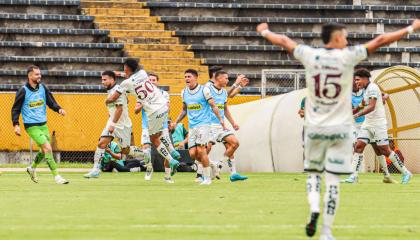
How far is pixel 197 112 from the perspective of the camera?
23.3 metres

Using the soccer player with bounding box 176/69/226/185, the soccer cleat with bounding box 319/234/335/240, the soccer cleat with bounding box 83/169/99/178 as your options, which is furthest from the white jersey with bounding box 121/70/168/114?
the soccer cleat with bounding box 319/234/335/240

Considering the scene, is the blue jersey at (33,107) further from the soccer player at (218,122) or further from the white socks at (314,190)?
the white socks at (314,190)

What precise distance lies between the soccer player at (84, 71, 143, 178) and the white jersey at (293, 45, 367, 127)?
1049 cm

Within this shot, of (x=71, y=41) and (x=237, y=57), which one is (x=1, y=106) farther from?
(x=237, y=57)

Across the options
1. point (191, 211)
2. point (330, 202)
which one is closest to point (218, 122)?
point (191, 211)

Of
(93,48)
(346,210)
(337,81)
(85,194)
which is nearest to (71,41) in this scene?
(93,48)

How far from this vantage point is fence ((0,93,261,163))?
33562mm

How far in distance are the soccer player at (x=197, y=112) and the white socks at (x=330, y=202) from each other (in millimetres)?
10659

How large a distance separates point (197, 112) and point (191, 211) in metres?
8.26

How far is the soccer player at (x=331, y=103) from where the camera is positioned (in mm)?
11992

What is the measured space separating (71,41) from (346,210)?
24.6 meters

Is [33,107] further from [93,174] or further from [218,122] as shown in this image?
[218,122]

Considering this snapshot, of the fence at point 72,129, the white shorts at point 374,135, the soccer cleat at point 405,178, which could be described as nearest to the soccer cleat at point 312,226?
the white shorts at point 374,135

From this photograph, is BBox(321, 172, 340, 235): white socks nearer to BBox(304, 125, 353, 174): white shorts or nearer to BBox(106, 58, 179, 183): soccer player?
BBox(304, 125, 353, 174): white shorts
